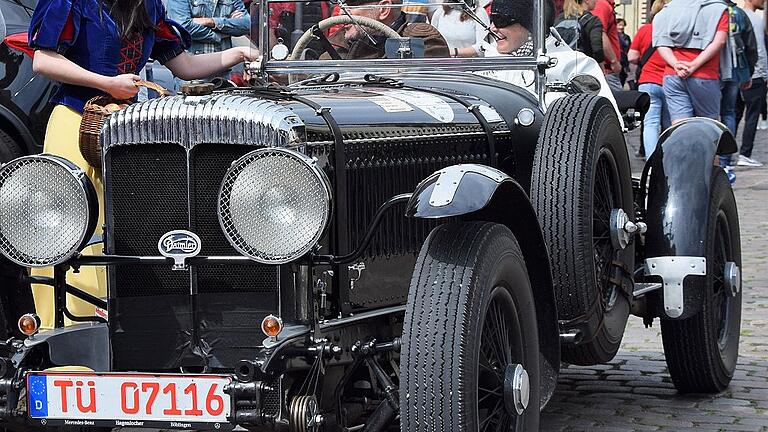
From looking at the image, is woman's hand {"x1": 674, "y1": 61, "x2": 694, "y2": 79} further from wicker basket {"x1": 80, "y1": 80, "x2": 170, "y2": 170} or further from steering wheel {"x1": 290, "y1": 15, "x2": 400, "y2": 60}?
wicker basket {"x1": 80, "y1": 80, "x2": 170, "y2": 170}

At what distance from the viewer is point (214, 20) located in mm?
8000

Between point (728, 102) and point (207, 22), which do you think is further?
point (728, 102)

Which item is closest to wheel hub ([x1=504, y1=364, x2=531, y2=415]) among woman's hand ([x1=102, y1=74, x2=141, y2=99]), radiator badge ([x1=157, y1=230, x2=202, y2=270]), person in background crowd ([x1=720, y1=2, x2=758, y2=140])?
radiator badge ([x1=157, y1=230, x2=202, y2=270])

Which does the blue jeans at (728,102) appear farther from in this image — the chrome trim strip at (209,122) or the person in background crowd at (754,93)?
the chrome trim strip at (209,122)

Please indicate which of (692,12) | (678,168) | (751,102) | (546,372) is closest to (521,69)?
(678,168)

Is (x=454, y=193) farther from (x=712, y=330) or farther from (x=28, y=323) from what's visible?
(x=712, y=330)

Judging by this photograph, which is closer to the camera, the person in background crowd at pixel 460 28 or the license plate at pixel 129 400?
the license plate at pixel 129 400

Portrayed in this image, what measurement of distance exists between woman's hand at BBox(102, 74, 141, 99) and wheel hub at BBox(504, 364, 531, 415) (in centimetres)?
158

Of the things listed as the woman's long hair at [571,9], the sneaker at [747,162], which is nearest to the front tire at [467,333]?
the woman's long hair at [571,9]

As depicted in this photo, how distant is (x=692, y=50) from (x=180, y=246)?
7.93 m

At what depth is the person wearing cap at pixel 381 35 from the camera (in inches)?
201

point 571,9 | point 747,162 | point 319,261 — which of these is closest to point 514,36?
point 319,261

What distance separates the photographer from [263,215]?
3488mm

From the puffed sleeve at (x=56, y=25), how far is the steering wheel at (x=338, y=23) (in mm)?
1044
